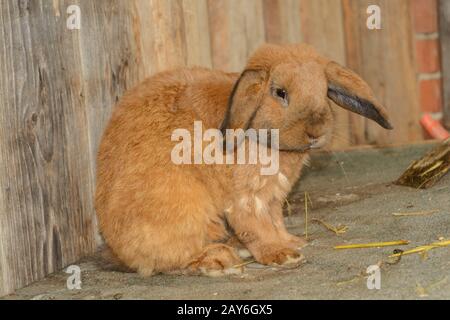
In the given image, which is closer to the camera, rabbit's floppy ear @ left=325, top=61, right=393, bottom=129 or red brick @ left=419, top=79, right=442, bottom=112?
rabbit's floppy ear @ left=325, top=61, right=393, bottom=129

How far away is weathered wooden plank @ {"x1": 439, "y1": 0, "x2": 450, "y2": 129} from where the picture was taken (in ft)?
21.8

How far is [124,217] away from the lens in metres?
3.89

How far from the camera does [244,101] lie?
368 centimetres

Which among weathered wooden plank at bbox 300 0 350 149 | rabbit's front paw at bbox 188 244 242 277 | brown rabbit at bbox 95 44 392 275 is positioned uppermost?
weathered wooden plank at bbox 300 0 350 149

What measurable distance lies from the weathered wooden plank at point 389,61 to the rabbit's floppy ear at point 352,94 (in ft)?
9.34

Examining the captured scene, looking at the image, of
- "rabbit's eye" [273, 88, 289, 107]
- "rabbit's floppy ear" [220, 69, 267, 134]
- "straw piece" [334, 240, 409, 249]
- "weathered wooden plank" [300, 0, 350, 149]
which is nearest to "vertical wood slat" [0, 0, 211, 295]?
"rabbit's floppy ear" [220, 69, 267, 134]

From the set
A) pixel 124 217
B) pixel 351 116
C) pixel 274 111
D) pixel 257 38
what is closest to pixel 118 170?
pixel 124 217

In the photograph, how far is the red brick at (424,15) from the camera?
6695mm

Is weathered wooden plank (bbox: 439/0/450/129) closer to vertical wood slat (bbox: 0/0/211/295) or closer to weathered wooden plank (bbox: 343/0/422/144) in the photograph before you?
weathered wooden plank (bbox: 343/0/422/144)

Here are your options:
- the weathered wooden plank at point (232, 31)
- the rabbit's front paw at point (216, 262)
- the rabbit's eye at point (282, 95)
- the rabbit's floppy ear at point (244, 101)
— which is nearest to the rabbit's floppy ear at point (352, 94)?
the rabbit's eye at point (282, 95)

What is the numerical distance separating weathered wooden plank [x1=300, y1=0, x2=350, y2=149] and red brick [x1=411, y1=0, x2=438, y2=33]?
621mm

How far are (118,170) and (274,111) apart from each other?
0.84m

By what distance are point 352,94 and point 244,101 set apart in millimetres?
578

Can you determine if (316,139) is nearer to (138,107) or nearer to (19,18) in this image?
(138,107)
